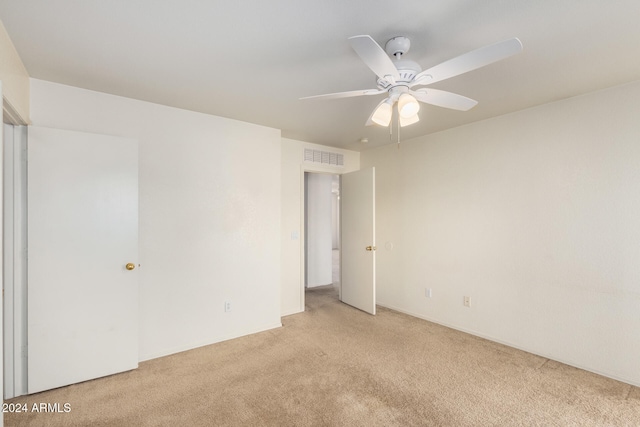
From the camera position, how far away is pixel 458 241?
139 inches

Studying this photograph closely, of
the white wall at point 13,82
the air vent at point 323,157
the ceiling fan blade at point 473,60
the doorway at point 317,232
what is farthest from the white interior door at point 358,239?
the white wall at point 13,82

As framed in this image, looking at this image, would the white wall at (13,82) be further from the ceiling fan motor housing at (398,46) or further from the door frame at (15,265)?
the ceiling fan motor housing at (398,46)

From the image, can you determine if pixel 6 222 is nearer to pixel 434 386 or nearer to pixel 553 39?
pixel 434 386

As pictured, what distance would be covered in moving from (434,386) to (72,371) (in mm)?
2888

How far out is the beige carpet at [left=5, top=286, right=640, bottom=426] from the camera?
77.8 inches

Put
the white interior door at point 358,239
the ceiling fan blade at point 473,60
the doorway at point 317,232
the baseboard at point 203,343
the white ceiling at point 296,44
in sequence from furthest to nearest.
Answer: the doorway at point 317,232, the white interior door at point 358,239, the baseboard at point 203,343, the white ceiling at point 296,44, the ceiling fan blade at point 473,60

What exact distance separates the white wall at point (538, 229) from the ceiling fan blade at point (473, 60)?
1944 mm

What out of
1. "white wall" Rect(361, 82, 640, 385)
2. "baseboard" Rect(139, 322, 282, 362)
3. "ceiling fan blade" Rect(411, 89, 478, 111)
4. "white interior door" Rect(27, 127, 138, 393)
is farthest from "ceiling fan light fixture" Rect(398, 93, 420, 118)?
"baseboard" Rect(139, 322, 282, 362)

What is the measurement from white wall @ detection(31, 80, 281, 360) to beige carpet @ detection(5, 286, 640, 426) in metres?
0.40

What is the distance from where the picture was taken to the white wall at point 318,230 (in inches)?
226

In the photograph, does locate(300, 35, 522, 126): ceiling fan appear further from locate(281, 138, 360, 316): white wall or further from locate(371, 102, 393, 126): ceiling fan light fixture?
locate(281, 138, 360, 316): white wall

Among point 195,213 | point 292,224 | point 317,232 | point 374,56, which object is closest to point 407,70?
point 374,56

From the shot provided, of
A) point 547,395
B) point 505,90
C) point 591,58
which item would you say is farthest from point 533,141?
point 547,395

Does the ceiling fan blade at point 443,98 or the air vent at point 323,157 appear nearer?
the ceiling fan blade at point 443,98
